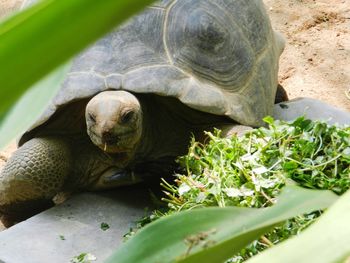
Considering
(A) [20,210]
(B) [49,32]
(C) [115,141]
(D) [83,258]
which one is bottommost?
(A) [20,210]

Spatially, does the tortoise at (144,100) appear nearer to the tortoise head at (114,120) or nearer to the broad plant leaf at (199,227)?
the tortoise head at (114,120)

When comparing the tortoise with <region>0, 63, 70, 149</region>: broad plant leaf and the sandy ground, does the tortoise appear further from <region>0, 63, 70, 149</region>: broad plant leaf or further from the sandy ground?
<region>0, 63, 70, 149</region>: broad plant leaf

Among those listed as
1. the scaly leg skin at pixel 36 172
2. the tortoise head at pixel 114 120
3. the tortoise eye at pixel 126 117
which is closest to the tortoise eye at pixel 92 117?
the tortoise head at pixel 114 120

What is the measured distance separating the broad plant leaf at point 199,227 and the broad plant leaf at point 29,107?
0.11 metres

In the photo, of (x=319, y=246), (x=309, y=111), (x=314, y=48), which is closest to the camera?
(x=319, y=246)

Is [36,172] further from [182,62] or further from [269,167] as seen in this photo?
[269,167]

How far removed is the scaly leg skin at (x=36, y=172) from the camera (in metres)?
2.94

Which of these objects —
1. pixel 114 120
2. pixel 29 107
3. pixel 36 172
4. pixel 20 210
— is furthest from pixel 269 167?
pixel 29 107

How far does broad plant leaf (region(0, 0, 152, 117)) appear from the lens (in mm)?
362

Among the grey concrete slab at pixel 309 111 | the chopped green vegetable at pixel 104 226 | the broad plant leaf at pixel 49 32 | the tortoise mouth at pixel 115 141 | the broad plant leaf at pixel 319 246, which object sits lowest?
the chopped green vegetable at pixel 104 226

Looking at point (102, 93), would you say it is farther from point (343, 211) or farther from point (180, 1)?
point (343, 211)

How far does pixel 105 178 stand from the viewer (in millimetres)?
3033

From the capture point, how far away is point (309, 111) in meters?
3.56

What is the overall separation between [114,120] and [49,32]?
231 centimetres
